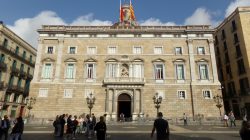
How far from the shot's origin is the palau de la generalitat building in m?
28.1

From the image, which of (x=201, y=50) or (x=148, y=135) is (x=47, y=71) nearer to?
(x=148, y=135)

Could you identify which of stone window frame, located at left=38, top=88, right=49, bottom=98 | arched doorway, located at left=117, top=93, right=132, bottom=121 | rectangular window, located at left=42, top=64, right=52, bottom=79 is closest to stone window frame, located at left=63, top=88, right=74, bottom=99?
stone window frame, located at left=38, top=88, right=49, bottom=98

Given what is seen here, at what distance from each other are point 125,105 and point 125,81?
419 centimetres

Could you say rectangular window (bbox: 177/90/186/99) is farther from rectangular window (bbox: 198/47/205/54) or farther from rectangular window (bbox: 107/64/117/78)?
rectangular window (bbox: 107/64/117/78)

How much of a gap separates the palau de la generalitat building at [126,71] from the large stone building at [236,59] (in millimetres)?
5562

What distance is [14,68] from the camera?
114 feet

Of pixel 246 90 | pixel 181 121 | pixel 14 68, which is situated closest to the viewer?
pixel 181 121

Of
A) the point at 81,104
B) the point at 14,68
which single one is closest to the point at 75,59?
the point at 81,104

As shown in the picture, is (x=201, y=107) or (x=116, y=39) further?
(x=116, y=39)

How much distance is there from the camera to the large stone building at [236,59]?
30.6m

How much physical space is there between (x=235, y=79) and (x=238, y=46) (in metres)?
5.83

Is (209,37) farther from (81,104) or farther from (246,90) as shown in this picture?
(81,104)

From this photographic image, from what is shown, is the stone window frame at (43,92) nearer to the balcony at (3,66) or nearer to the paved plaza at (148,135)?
the balcony at (3,66)

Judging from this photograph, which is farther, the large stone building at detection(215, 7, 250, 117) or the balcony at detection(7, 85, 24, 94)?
the balcony at detection(7, 85, 24, 94)
